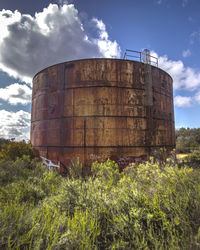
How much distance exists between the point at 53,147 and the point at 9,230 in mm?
7090

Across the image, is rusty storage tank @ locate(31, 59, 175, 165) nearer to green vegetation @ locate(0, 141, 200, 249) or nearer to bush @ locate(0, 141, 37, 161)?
bush @ locate(0, 141, 37, 161)

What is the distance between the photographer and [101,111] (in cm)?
850

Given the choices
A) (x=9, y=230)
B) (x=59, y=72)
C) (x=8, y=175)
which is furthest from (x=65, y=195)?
(x=59, y=72)

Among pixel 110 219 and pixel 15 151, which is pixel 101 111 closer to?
pixel 110 219

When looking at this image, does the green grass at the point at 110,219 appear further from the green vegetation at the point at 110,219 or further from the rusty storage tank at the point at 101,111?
the rusty storage tank at the point at 101,111

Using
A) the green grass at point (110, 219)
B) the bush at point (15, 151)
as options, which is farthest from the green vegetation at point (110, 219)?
the bush at point (15, 151)

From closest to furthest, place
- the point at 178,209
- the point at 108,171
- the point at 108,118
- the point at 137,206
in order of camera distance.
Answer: the point at 178,209 < the point at 137,206 < the point at 108,171 < the point at 108,118

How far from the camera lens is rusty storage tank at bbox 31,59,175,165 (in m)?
8.45

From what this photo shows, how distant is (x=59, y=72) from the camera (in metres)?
9.55

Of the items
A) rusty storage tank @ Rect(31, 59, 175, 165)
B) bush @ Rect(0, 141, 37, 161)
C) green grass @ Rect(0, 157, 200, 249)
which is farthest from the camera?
bush @ Rect(0, 141, 37, 161)

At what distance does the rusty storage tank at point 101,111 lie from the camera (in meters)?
8.45

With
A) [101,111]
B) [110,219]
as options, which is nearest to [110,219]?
[110,219]

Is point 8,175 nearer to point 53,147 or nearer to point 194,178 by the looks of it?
point 53,147

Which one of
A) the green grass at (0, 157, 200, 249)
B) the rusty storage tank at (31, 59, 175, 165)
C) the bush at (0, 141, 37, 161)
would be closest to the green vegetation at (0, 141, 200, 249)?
the green grass at (0, 157, 200, 249)
